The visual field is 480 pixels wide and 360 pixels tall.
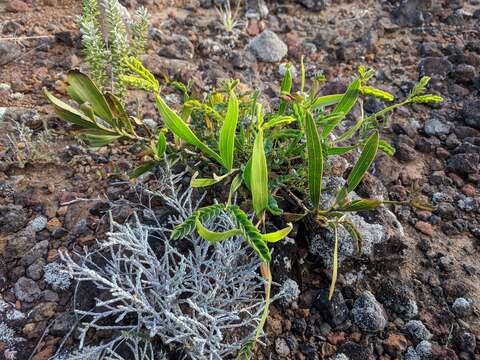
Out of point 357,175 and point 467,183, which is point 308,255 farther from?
point 467,183

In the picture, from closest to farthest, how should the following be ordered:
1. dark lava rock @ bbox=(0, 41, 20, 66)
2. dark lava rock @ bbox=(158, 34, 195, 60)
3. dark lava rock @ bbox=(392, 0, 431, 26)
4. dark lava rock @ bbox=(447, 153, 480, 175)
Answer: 1. dark lava rock @ bbox=(447, 153, 480, 175)
2. dark lava rock @ bbox=(0, 41, 20, 66)
3. dark lava rock @ bbox=(158, 34, 195, 60)
4. dark lava rock @ bbox=(392, 0, 431, 26)

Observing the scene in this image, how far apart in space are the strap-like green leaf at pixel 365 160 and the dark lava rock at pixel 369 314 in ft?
1.52

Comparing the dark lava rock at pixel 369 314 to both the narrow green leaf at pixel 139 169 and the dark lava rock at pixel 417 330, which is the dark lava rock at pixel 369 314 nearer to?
the dark lava rock at pixel 417 330

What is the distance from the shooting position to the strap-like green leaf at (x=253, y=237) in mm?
1111

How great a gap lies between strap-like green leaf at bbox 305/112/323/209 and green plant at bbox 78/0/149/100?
3.12 feet

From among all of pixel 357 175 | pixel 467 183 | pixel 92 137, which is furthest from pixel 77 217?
pixel 467 183

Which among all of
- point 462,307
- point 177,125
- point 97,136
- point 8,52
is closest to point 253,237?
point 177,125

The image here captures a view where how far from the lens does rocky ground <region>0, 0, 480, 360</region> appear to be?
1625mm

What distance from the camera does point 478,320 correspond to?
5.61 ft

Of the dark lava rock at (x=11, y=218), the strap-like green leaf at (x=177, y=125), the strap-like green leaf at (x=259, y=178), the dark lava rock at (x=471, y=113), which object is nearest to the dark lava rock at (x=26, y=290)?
the dark lava rock at (x=11, y=218)

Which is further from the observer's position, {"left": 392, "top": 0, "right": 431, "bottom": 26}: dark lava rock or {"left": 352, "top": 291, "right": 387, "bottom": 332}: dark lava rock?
{"left": 392, "top": 0, "right": 431, "bottom": 26}: dark lava rock

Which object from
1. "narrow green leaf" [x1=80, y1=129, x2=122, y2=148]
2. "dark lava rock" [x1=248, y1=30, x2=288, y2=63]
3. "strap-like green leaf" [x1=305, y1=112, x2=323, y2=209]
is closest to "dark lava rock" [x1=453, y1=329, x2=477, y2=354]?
"strap-like green leaf" [x1=305, y1=112, x2=323, y2=209]

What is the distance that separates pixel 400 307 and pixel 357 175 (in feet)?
1.91

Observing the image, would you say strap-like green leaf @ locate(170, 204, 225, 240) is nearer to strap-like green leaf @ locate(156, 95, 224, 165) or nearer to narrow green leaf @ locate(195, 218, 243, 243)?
narrow green leaf @ locate(195, 218, 243, 243)
